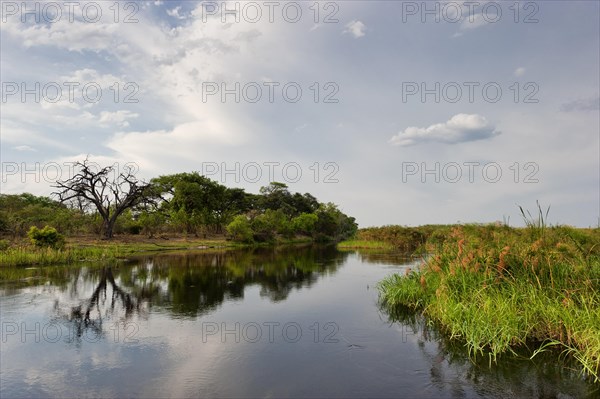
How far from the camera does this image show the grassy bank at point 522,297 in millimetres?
9453

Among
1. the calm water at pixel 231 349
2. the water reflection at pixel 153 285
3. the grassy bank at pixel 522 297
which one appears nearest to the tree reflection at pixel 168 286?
the water reflection at pixel 153 285

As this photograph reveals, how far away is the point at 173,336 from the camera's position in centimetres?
1177

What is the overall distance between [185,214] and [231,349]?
47287mm

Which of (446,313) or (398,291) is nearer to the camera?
(446,313)

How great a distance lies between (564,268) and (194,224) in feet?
177

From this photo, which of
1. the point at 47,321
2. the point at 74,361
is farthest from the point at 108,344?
the point at 47,321

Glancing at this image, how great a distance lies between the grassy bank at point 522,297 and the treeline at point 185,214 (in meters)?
43.0

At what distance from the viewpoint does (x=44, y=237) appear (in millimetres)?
30391

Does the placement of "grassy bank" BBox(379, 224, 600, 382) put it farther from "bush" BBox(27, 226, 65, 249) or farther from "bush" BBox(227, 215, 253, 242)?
"bush" BBox(227, 215, 253, 242)

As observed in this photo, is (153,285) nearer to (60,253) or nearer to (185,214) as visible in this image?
(60,253)

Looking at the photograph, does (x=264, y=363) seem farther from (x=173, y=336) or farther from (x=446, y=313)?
(x=446, y=313)

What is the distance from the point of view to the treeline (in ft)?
141

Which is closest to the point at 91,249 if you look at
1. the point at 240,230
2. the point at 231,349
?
the point at 240,230

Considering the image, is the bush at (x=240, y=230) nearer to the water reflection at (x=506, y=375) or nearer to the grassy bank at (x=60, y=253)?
the grassy bank at (x=60, y=253)
